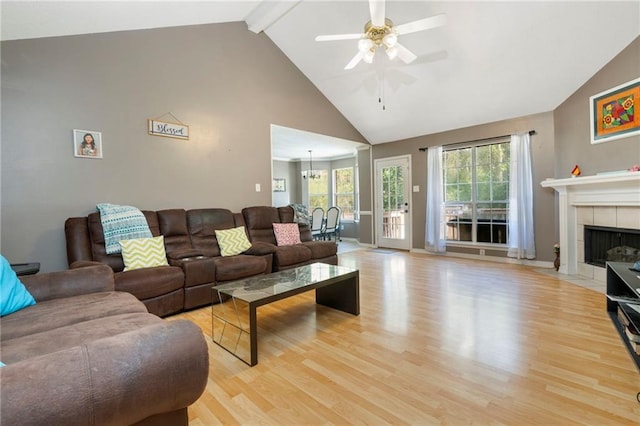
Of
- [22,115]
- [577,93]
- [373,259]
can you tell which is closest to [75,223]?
[22,115]

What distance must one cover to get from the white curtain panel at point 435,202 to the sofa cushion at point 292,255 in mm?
2810

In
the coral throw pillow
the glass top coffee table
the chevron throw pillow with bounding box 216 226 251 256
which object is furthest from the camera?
the coral throw pillow

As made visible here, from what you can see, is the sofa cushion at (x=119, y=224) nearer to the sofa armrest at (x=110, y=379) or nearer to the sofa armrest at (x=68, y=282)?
the sofa armrest at (x=68, y=282)

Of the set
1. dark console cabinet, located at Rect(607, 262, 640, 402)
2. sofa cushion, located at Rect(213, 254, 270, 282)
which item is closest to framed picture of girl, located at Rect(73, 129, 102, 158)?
sofa cushion, located at Rect(213, 254, 270, 282)

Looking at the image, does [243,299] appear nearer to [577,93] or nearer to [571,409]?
[571,409]

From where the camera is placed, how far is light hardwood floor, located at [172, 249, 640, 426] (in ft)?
4.79

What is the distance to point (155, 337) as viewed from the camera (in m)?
0.95

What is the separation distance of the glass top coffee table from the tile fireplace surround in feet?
10.1

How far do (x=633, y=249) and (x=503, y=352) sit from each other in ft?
8.85

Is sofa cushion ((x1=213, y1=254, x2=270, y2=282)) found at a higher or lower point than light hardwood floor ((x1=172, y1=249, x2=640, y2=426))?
higher

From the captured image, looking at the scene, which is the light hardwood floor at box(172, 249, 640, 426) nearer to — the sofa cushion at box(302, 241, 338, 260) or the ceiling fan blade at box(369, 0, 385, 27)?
the sofa cushion at box(302, 241, 338, 260)

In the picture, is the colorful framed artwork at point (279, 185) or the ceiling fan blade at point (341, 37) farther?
the colorful framed artwork at point (279, 185)

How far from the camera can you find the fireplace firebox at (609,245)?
333 cm

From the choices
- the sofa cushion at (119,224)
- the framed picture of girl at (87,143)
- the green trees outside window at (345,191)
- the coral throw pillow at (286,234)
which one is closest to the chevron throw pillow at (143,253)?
the sofa cushion at (119,224)
